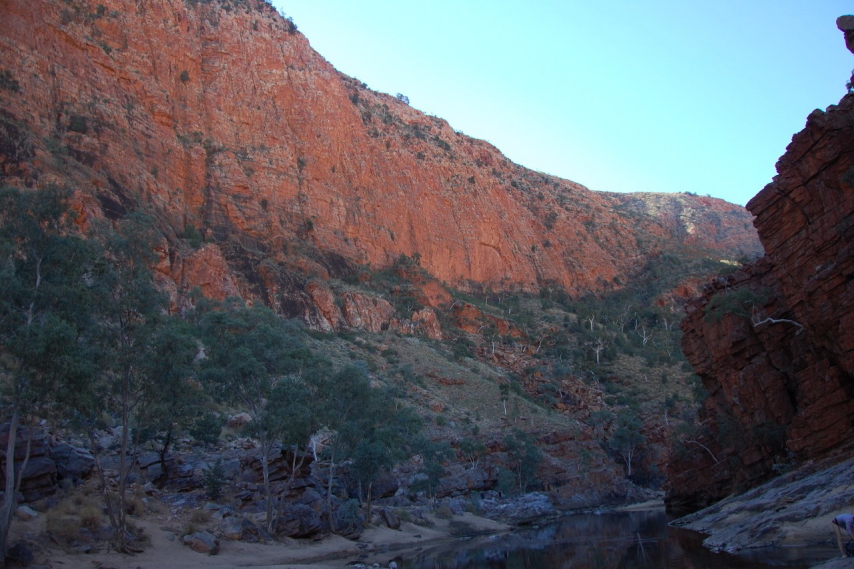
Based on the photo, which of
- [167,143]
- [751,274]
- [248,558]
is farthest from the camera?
[167,143]

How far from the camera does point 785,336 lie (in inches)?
1235

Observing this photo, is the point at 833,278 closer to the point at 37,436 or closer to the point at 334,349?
the point at 37,436

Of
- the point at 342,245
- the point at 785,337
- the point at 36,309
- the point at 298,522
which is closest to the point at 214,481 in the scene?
the point at 298,522

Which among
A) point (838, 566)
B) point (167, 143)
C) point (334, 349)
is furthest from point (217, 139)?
point (838, 566)

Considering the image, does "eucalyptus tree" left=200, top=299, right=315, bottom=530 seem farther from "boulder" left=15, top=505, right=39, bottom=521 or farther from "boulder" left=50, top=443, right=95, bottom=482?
"boulder" left=15, top=505, right=39, bottom=521

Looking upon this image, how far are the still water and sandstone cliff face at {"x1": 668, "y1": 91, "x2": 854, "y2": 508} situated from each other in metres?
5.33

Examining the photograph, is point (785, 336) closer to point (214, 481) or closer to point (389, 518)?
point (389, 518)

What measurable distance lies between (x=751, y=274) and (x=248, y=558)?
29.4 metres

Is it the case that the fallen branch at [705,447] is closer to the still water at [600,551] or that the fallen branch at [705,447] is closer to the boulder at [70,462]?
the still water at [600,551]

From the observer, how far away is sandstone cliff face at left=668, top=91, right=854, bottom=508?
2400 cm

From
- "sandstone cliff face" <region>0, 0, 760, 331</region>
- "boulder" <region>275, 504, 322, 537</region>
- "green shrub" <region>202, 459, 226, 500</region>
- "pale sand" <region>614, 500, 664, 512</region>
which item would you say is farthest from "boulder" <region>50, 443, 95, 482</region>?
"pale sand" <region>614, 500, 664, 512</region>

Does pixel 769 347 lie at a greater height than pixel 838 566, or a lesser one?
greater

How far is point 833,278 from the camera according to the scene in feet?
77.1

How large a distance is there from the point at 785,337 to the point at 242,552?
87.8ft
